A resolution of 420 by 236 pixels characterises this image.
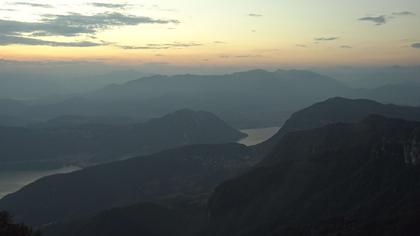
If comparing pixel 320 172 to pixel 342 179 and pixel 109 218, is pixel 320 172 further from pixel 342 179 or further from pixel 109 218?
pixel 109 218

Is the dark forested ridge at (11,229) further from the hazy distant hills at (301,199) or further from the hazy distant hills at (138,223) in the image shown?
the hazy distant hills at (138,223)

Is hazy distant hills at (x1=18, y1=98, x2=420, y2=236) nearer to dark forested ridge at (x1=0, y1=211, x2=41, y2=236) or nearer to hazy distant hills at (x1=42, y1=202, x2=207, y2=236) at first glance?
hazy distant hills at (x1=42, y1=202, x2=207, y2=236)


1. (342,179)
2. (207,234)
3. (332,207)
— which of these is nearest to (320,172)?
(342,179)

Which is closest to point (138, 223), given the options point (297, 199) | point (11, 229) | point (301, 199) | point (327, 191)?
point (297, 199)

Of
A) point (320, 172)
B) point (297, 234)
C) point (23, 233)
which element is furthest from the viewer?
point (320, 172)

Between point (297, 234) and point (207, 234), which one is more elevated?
point (297, 234)

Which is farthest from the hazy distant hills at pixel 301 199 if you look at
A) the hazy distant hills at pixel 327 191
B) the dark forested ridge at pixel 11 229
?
the dark forested ridge at pixel 11 229

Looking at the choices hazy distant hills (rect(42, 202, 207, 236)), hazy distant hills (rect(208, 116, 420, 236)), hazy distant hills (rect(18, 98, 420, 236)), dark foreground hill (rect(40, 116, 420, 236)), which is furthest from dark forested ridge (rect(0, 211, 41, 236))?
hazy distant hills (rect(42, 202, 207, 236))

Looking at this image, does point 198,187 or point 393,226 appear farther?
point 198,187
